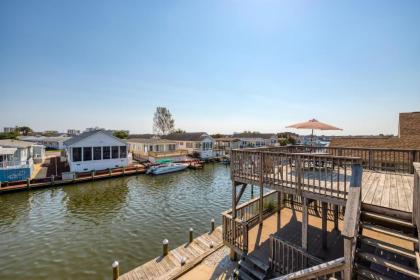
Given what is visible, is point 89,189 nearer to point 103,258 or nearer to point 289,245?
point 103,258

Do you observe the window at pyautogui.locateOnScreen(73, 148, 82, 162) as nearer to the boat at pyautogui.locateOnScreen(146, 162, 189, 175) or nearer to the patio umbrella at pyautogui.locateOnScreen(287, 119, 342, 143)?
the boat at pyautogui.locateOnScreen(146, 162, 189, 175)

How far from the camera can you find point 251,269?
257 inches

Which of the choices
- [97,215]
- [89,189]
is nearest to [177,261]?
[97,215]

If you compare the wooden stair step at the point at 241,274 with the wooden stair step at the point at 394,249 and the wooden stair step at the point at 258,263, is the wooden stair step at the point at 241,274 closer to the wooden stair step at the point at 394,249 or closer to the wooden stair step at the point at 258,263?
the wooden stair step at the point at 258,263

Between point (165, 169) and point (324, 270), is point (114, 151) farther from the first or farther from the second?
point (324, 270)

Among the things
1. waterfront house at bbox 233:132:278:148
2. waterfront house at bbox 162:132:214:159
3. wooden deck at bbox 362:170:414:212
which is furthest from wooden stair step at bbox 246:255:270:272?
waterfront house at bbox 233:132:278:148

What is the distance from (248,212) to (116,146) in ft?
82.4

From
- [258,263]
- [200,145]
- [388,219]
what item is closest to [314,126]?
[388,219]

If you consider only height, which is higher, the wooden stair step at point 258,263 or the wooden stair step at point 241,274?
the wooden stair step at point 258,263

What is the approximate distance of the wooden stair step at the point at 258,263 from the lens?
6.25 meters

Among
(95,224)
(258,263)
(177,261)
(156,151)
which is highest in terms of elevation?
(156,151)

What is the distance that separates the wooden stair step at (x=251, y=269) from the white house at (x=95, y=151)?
84.6 feet

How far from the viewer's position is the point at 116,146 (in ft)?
96.0

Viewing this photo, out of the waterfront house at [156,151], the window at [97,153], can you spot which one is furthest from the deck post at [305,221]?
the waterfront house at [156,151]
